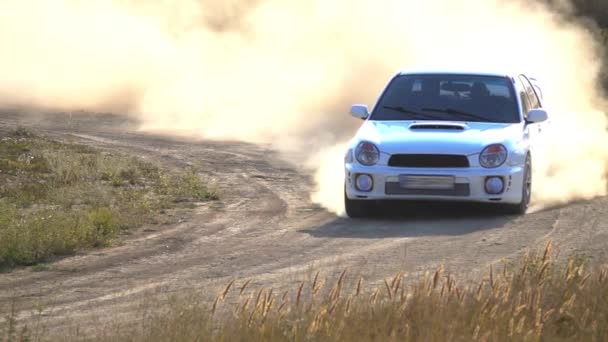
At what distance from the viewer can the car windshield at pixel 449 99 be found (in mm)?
15430

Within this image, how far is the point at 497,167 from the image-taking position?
14.4 m

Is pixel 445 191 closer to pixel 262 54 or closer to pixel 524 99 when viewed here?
pixel 524 99

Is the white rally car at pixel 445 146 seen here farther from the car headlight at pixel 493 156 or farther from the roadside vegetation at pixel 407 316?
the roadside vegetation at pixel 407 316

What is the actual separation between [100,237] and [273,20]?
24.1m

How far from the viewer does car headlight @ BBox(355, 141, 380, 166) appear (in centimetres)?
1454

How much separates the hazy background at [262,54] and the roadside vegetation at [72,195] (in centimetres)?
551

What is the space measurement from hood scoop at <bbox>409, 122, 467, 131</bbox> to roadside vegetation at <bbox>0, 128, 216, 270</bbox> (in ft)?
10.1

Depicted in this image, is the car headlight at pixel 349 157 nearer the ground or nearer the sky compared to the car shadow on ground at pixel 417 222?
nearer the sky

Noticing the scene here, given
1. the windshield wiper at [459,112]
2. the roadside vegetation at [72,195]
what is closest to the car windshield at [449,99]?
the windshield wiper at [459,112]

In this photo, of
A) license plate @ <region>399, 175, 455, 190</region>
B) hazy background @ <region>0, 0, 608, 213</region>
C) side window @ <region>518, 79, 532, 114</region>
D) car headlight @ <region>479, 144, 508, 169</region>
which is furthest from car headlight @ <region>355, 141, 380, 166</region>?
hazy background @ <region>0, 0, 608, 213</region>

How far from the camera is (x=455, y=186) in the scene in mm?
14320

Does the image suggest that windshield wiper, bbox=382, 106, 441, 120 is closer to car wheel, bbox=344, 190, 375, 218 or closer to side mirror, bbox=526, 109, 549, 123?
side mirror, bbox=526, 109, 549, 123

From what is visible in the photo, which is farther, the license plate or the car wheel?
the car wheel

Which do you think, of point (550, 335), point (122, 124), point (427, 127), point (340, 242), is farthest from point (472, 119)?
point (122, 124)
